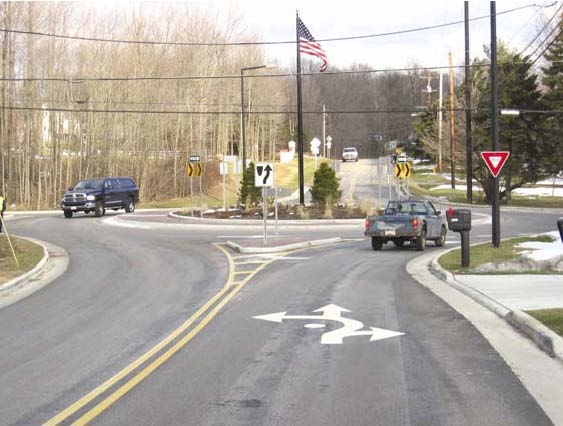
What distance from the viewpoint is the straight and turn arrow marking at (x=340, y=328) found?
1031 centimetres

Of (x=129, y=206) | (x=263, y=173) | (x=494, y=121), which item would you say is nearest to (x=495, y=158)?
(x=494, y=121)

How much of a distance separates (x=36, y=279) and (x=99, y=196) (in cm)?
2533

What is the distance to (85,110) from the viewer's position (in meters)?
52.5

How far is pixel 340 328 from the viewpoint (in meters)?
11.0

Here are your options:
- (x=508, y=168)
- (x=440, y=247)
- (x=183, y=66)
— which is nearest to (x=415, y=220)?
(x=440, y=247)

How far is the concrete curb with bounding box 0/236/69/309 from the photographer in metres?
15.5

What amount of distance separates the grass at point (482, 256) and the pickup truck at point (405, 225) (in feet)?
5.16

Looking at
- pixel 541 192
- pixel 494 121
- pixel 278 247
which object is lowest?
pixel 278 247

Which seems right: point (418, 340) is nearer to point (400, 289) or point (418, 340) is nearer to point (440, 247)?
point (400, 289)

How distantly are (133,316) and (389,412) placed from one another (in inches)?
256

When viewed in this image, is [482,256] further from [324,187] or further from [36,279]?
[324,187]

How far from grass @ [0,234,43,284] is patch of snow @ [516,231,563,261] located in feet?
39.8

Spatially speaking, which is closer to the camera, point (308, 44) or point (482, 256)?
point (482, 256)

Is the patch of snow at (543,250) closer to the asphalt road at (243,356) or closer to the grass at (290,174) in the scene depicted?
the asphalt road at (243,356)
